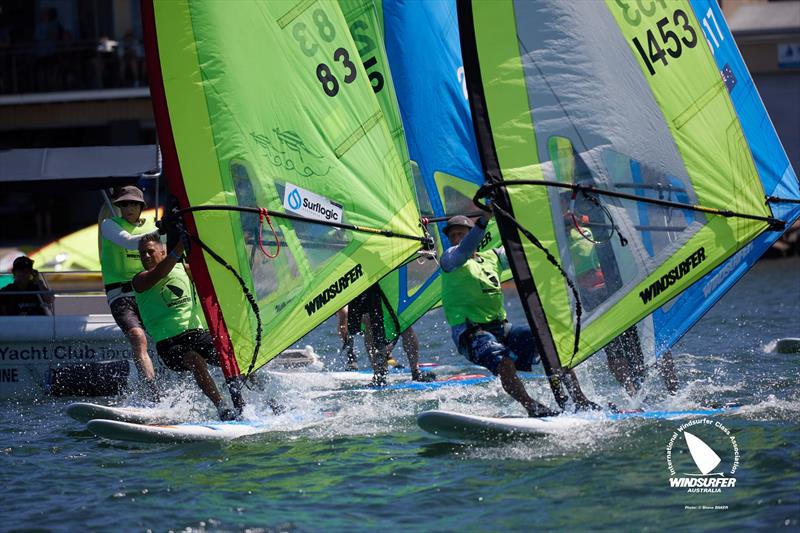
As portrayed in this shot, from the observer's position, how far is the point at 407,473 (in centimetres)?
729

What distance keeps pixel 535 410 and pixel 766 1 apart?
2812 cm

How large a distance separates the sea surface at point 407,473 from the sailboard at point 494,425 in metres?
0.06

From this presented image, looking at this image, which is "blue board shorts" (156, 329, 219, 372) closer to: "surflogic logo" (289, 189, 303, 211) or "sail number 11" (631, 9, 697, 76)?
"surflogic logo" (289, 189, 303, 211)

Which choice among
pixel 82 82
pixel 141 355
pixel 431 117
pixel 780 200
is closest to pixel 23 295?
pixel 141 355

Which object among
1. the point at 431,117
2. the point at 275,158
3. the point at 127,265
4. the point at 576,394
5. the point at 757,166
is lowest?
the point at 576,394

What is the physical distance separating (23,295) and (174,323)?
3.11 m

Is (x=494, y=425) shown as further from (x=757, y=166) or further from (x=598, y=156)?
(x=757, y=166)

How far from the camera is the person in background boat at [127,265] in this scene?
30.2ft

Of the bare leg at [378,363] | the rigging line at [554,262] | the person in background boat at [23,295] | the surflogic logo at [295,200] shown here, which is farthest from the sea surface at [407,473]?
the person in background boat at [23,295]

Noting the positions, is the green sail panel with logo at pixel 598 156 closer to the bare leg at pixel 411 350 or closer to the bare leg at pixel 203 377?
the bare leg at pixel 203 377

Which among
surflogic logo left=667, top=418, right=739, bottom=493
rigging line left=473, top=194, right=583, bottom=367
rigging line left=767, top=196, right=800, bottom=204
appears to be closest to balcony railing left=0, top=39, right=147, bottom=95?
rigging line left=473, top=194, right=583, bottom=367

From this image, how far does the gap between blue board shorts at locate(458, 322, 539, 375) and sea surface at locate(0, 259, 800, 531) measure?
569 mm

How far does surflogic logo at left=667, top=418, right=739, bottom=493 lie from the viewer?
21.9 feet

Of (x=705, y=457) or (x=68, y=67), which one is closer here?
(x=705, y=457)
